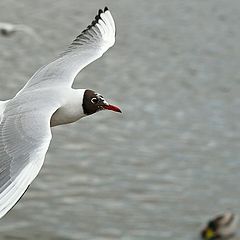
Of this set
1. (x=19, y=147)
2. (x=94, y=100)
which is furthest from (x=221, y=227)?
(x=19, y=147)

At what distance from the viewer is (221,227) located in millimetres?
18781

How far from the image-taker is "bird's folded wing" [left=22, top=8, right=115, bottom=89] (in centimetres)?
1005

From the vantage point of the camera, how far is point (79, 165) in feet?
72.5

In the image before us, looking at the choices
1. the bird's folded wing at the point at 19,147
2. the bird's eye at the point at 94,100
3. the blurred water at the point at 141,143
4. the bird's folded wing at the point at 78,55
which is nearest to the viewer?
the bird's folded wing at the point at 19,147

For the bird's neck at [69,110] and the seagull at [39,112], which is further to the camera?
the bird's neck at [69,110]

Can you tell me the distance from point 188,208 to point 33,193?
3615mm

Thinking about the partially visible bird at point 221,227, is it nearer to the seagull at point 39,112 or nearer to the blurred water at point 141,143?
the blurred water at point 141,143

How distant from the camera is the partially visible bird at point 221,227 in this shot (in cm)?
1869

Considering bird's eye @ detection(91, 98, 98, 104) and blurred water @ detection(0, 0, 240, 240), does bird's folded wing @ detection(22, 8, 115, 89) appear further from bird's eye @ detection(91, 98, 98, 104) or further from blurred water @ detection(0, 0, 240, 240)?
blurred water @ detection(0, 0, 240, 240)

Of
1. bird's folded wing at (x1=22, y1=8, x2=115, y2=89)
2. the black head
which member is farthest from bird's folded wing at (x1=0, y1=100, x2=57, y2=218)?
bird's folded wing at (x1=22, y1=8, x2=115, y2=89)

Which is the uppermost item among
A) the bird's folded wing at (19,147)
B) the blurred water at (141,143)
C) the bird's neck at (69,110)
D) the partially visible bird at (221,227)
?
the blurred water at (141,143)

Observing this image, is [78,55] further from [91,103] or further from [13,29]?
→ [13,29]

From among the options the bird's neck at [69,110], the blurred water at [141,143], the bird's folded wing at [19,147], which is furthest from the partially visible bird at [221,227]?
the bird's folded wing at [19,147]

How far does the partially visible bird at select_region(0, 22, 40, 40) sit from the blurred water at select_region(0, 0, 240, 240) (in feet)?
0.92
